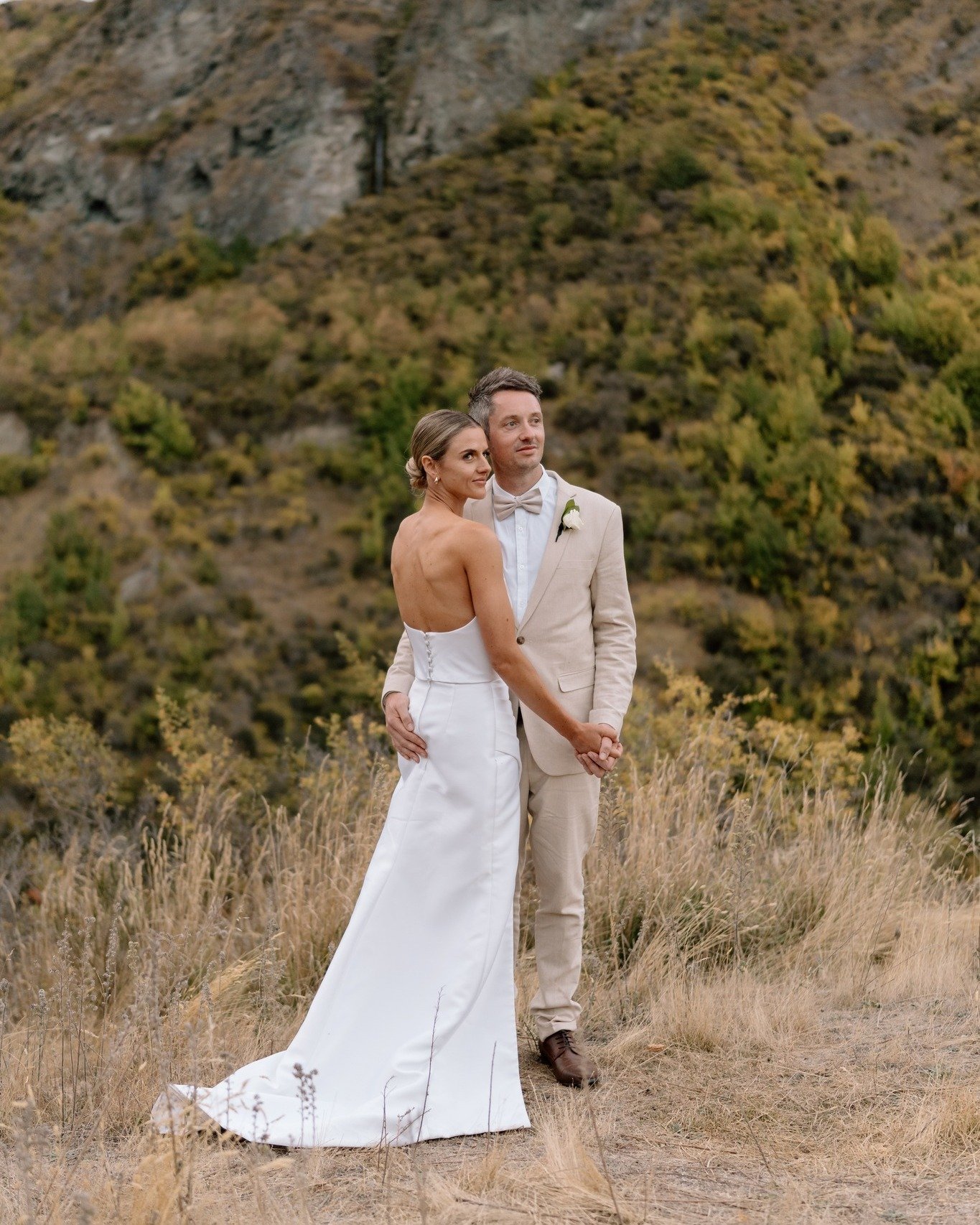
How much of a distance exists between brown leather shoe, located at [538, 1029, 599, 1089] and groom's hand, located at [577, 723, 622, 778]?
2.61ft

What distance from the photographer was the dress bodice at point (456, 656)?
3.21 metres

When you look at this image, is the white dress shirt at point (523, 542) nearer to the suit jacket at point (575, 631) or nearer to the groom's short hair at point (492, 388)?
the suit jacket at point (575, 631)

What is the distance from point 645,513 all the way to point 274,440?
29.5 ft

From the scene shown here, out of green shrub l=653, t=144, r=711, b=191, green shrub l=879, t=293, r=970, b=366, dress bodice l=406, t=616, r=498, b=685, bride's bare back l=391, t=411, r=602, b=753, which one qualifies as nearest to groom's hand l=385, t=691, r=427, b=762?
dress bodice l=406, t=616, r=498, b=685

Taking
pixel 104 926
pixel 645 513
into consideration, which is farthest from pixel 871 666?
pixel 104 926

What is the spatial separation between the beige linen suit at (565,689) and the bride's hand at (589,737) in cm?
6

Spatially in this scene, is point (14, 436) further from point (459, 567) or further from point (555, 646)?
point (459, 567)

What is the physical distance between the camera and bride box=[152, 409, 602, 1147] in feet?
10.0

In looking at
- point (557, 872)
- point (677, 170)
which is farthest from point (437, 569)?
point (677, 170)

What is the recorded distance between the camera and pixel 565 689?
3.44 meters

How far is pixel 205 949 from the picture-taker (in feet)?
13.8

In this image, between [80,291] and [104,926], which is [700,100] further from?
[104,926]

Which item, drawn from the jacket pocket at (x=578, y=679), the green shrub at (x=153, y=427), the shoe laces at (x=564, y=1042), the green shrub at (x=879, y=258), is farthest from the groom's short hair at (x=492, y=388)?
the green shrub at (x=879, y=258)

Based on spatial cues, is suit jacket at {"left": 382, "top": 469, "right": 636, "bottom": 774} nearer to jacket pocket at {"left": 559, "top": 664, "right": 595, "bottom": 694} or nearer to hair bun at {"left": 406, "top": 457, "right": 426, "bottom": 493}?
jacket pocket at {"left": 559, "top": 664, "right": 595, "bottom": 694}
